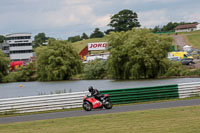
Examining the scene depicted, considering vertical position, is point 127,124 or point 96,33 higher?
point 96,33

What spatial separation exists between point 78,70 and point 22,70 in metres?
15.2

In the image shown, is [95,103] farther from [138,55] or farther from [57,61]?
[57,61]

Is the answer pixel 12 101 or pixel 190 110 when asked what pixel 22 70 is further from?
pixel 190 110

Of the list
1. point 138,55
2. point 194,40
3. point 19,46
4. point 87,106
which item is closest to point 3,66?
point 138,55

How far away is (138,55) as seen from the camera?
59062mm

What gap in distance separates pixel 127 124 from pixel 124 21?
5749 inches

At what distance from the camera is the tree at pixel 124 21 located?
15725cm

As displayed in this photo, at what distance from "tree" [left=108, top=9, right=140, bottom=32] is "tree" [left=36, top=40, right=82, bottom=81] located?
85.0 meters

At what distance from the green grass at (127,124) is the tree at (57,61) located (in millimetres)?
53351

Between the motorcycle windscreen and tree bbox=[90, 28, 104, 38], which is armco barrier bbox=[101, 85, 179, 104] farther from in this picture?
tree bbox=[90, 28, 104, 38]

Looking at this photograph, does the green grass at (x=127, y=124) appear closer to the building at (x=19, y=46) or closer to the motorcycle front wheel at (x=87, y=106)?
the motorcycle front wheel at (x=87, y=106)

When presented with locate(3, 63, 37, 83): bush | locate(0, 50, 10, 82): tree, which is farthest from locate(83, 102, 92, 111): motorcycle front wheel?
locate(0, 50, 10, 82): tree

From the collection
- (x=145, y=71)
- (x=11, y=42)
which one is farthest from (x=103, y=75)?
(x=11, y=42)

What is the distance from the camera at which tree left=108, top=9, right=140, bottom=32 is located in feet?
516
